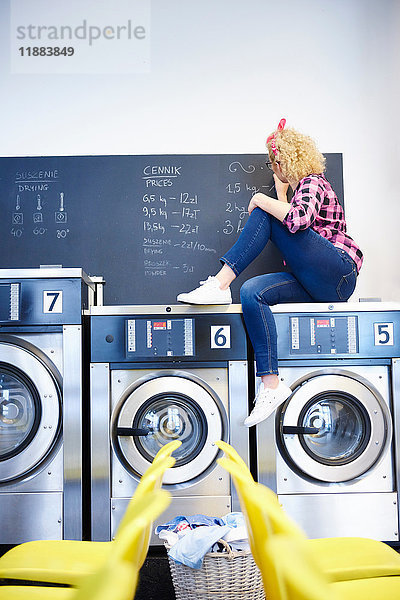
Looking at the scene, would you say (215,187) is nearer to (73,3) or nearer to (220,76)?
(220,76)

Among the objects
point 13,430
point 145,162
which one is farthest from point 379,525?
point 145,162

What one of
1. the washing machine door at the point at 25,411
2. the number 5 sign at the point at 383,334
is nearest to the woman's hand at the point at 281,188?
the number 5 sign at the point at 383,334

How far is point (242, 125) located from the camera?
3859mm

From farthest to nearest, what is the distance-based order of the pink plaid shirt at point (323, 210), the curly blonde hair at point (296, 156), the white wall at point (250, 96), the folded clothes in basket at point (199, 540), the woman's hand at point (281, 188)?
1. the white wall at point (250, 96)
2. the woman's hand at point (281, 188)
3. the curly blonde hair at point (296, 156)
4. the pink plaid shirt at point (323, 210)
5. the folded clothes in basket at point (199, 540)

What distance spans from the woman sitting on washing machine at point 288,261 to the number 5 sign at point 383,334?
21cm

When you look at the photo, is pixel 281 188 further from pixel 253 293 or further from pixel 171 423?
pixel 171 423

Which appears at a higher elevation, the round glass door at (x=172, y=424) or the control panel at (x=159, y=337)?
the control panel at (x=159, y=337)

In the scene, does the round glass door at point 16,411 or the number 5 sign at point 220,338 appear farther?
the number 5 sign at point 220,338

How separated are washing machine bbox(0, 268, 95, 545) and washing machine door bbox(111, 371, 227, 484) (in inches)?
8.4

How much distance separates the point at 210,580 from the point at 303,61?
2.99 metres

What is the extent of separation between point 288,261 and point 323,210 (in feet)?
0.97

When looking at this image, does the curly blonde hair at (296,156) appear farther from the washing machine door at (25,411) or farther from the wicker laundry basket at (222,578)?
the wicker laundry basket at (222,578)

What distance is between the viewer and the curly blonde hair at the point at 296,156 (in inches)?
123

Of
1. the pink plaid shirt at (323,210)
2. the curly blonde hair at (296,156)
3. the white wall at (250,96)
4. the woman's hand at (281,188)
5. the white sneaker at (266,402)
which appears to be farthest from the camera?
the white wall at (250,96)
